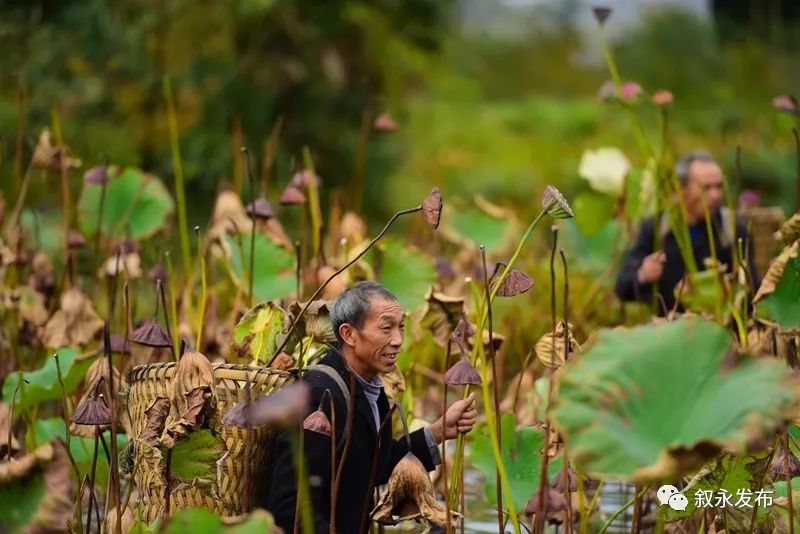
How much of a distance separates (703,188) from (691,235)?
1.12ft

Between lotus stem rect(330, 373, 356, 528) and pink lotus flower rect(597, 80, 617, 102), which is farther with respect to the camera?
pink lotus flower rect(597, 80, 617, 102)

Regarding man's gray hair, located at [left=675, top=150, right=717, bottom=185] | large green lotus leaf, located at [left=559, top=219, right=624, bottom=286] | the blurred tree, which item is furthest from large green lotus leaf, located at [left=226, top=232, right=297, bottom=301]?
the blurred tree

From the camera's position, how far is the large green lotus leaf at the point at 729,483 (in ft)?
6.82

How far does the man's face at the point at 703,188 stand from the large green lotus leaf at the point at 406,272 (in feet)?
2.81

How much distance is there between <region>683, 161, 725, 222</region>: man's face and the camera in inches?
143

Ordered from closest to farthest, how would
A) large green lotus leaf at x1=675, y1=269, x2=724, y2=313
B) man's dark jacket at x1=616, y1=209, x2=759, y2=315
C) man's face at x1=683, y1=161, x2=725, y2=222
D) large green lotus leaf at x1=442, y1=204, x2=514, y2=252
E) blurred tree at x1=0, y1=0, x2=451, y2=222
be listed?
large green lotus leaf at x1=675, y1=269, x2=724, y2=313 → man's face at x1=683, y1=161, x2=725, y2=222 → man's dark jacket at x1=616, y1=209, x2=759, y2=315 → large green lotus leaf at x1=442, y1=204, x2=514, y2=252 → blurred tree at x1=0, y1=0, x2=451, y2=222

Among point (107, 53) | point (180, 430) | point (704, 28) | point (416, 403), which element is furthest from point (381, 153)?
point (704, 28)

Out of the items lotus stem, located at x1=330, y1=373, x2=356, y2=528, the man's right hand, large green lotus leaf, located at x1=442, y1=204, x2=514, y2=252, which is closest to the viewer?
lotus stem, located at x1=330, y1=373, x2=356, y2=528

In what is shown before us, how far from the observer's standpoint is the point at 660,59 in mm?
12219

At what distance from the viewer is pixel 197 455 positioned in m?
1.97

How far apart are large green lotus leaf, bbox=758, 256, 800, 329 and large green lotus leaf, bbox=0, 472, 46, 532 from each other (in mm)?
1220

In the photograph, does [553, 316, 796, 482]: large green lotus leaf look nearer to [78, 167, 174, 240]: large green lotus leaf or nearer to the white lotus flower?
[78, 167, 174, 240]: large green lotus leaf

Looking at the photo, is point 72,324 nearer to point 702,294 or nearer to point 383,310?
point 383,310

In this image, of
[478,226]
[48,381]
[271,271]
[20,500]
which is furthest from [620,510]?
[478,226]
